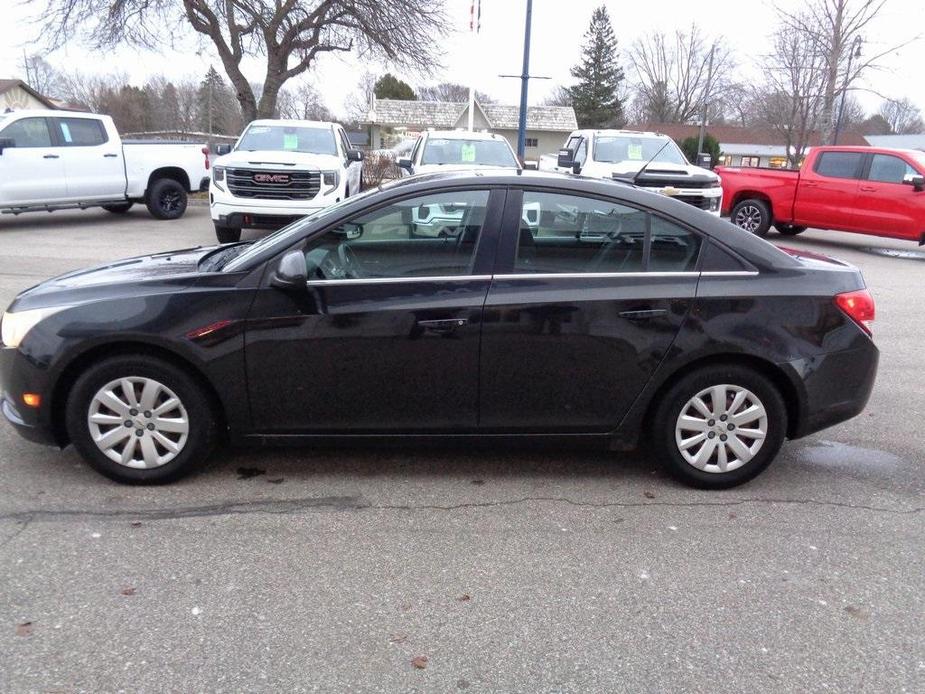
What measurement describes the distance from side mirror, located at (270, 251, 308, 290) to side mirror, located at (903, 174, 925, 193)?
1319 centimetres

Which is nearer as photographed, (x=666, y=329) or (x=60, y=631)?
(x=60, y=631)

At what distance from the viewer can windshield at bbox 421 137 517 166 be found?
1347 cm

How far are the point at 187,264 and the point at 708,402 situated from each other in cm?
295

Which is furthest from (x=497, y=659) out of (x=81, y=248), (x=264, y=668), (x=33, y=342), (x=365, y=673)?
(x=81, y=248)

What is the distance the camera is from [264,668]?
9.32 feet

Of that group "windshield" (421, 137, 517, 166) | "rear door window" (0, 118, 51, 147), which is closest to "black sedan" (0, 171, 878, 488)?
"windshield" (421, 137, 517, 166)

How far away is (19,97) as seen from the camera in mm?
50688

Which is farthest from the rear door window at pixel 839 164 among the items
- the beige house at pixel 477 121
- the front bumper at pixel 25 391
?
the beige house at pixel 477 121

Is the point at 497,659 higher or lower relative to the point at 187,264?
lower

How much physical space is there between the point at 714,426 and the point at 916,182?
12.0m

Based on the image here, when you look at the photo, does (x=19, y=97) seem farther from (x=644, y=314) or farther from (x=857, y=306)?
(x=857, y=306)

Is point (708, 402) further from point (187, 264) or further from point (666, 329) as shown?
point (187, 264)

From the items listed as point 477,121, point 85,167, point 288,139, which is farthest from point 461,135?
point 477,121

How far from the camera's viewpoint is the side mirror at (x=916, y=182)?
13.9 meters
